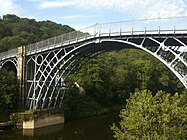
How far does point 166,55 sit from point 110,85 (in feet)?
119

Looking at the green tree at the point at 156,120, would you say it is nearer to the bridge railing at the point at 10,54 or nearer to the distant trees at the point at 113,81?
the distant trees at the point at 113,81

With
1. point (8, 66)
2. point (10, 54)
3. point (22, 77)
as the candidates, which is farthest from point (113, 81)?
point (22, 77)

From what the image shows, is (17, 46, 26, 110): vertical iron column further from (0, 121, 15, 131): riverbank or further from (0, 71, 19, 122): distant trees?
(0, 121, 15, 131): riverbank

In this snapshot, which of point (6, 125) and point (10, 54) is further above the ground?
point (10, 54)

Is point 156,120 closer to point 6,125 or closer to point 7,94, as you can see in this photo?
point 6,125

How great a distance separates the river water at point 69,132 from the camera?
126 feet

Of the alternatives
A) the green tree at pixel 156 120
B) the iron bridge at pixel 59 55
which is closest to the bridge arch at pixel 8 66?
the iron bridge at pixel 59 55

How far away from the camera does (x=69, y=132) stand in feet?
135

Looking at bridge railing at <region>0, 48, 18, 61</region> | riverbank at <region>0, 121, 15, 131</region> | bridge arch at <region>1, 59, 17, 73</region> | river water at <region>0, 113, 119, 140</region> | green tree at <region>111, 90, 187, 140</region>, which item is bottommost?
river water at <region>0, 113, 119, 140</region>

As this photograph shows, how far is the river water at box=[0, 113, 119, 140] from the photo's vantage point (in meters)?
38.4

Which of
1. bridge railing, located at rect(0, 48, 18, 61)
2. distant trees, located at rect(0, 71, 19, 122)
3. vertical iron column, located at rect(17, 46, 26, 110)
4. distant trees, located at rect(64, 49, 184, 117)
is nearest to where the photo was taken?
distant trees, located at rect(0, 71, 19, 122)

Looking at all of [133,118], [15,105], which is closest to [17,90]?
[15,105]

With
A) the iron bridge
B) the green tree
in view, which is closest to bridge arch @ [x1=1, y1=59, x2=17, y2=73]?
the iron bridge

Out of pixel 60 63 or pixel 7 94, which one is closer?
pixel 60 63
